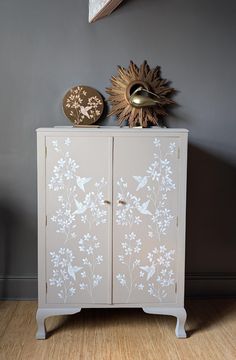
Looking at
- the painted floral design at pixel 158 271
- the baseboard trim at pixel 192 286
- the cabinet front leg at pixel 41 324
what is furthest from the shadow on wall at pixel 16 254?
the painted floral design at pixel 158 271

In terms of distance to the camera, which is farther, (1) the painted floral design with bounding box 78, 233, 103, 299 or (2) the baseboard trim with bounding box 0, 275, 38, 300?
(2) the baseboard trim with bounding box 0, 275, 38, 300

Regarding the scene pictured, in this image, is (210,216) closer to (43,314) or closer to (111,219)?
(111,219)

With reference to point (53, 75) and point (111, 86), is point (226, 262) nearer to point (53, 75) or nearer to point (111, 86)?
point (111, 86)

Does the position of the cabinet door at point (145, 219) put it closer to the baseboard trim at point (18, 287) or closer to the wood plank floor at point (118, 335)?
the wood plank floor at point (118, 335)

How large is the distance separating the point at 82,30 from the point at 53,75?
335 mm

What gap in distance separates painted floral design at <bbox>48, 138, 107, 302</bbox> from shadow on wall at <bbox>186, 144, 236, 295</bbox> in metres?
0.81

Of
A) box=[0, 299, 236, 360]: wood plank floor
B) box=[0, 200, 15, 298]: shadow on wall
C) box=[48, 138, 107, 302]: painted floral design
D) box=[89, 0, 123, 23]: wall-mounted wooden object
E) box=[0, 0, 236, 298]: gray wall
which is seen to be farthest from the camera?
box=[0, 200, 15, 298]: shadow on wall

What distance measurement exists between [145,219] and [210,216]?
743 mm

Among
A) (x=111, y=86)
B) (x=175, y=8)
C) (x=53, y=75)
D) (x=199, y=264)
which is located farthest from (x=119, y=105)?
(x=199, y=264)

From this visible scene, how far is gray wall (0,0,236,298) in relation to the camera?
3.10 meters

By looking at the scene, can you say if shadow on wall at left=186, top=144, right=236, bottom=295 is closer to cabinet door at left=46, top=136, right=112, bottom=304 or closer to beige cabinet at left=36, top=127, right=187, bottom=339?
beige cabinet at left=36, top=127, right=187, bottom=339

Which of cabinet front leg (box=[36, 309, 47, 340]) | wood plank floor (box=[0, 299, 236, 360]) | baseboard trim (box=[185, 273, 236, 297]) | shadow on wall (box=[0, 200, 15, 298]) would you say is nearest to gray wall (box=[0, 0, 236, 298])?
shadow on wall (box=[0, 200, 15, 298])

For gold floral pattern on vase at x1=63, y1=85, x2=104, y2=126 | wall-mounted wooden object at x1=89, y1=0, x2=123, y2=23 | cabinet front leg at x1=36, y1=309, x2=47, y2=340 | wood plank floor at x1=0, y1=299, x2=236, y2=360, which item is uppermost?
wall-mounted wooden object at x1=89, y1=0, x2=123, y2=23

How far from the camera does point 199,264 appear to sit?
10.8 feet
